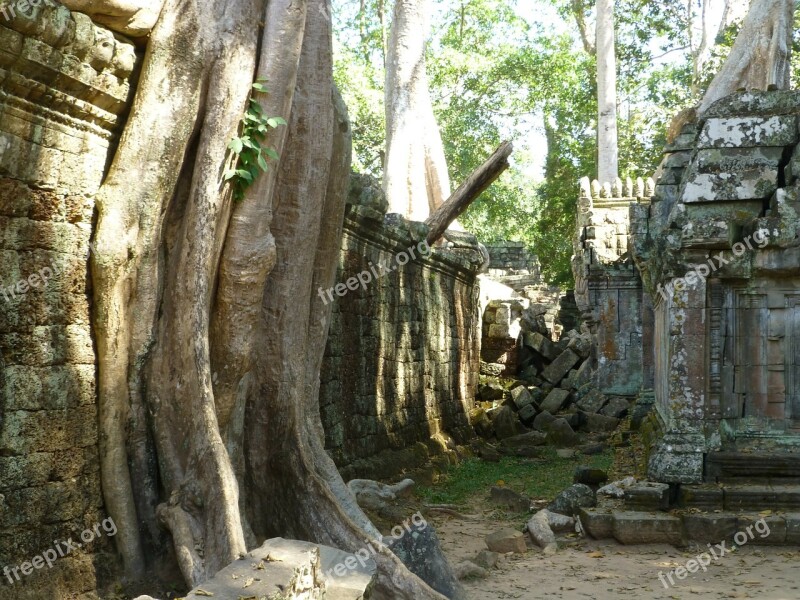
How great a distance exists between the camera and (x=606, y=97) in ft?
66.5

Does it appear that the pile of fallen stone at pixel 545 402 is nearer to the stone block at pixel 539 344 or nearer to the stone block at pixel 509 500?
the stone block at pixel 539 344

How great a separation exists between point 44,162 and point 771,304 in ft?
17.9

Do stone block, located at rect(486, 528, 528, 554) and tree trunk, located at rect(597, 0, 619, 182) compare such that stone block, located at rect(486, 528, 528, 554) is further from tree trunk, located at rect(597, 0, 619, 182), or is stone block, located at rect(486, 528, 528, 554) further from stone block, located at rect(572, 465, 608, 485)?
tree trunk, located at rect(597, 0, 619, 182)

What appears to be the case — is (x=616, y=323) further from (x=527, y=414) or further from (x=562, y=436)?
(x=562, y=436)

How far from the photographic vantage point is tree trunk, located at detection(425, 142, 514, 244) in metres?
9.84

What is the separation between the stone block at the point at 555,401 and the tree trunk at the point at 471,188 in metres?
3.56

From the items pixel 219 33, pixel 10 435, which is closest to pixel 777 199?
pixel 219 33

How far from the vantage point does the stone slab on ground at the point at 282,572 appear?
2.97 meters

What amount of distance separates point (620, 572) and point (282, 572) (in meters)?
3.05

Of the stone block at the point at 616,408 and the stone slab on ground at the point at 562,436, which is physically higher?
the stone block at the point at 616,408
